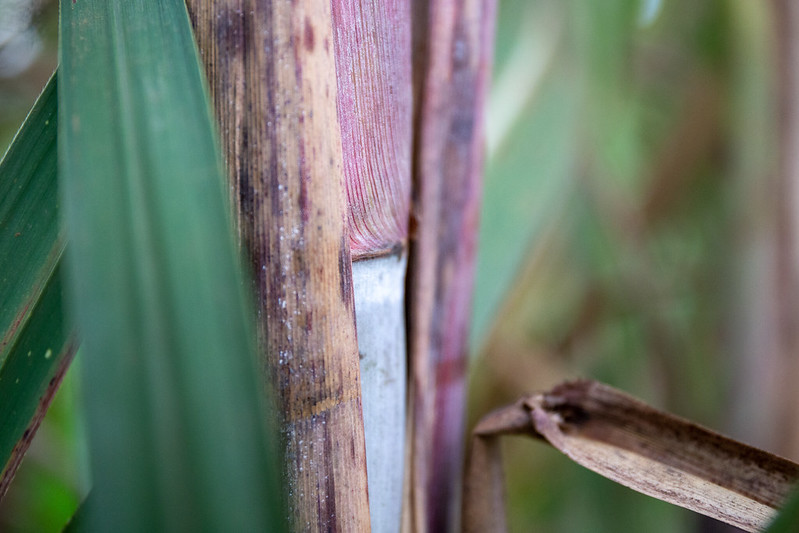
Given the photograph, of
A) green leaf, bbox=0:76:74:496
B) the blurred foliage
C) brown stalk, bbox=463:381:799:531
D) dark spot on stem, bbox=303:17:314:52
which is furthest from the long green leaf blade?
the blurred foliage

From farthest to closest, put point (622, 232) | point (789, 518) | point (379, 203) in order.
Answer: point (622, 232)
point (379, 203)
point (789, 518)

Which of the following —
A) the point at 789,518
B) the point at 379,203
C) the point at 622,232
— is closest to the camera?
the point at 789,518

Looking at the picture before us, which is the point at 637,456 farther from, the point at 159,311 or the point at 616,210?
the point at 616,210

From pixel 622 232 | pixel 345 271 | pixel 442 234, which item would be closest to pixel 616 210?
pixel 622 232

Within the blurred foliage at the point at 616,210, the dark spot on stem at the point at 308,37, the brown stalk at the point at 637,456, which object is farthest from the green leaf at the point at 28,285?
the blurred foliage at the point at 616,210

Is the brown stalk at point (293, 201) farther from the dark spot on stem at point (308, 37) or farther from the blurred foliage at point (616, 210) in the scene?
the blurred foliage at point (616, 210)

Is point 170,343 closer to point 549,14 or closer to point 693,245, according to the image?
point 549,14

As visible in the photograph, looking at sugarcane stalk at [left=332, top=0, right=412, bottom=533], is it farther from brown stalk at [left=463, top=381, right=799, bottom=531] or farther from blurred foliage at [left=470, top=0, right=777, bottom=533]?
blurred foliage at [left=470, top=0, right=777, bottom=533]
